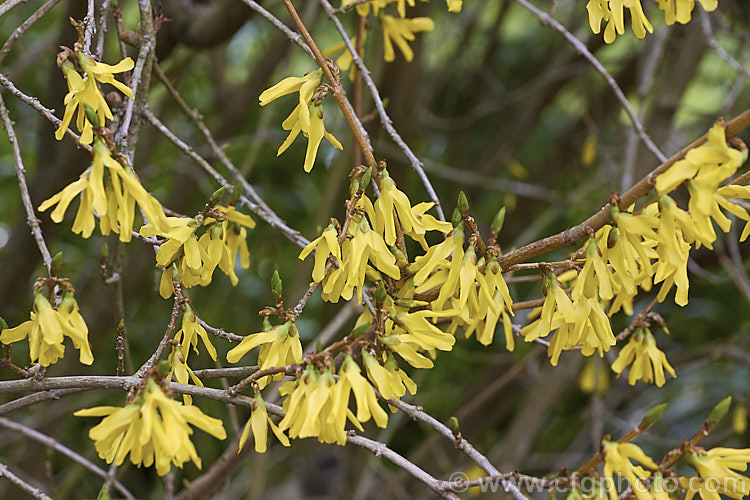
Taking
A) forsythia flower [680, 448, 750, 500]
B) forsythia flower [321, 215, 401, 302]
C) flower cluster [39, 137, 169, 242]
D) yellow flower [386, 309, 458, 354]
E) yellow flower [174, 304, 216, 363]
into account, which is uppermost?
flower cluster [39, 137, 169, 242]

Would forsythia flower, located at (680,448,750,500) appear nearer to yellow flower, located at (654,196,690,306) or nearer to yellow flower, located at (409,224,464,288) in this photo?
yellow flower, located at (654,196,690,306)

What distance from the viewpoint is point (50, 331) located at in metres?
0.71

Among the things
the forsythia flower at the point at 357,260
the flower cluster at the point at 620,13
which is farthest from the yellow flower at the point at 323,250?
the flower cluster at the point at 620,13

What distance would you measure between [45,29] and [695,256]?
2.15m

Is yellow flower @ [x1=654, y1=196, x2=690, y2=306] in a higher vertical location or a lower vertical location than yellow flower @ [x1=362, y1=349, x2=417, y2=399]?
higher

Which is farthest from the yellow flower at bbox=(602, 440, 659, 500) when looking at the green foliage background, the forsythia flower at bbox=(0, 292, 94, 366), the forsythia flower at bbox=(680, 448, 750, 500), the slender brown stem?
the green foliage background

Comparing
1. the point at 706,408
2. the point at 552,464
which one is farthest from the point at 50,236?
the point at 706,408

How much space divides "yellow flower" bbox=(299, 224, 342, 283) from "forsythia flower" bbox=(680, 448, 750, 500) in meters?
0.42

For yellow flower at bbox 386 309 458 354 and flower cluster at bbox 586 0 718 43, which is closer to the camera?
yellow flower at bbox 386 309 458 354

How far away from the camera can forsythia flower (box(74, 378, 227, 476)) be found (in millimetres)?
618

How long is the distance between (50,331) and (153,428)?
172 millimetres

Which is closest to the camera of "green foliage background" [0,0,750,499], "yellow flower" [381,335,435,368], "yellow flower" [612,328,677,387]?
"yellow flower" [381,335,435,368]

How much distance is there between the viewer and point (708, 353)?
2.20 metres

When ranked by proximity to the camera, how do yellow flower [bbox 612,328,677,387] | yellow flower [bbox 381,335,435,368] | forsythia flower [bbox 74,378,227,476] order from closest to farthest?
forsythia flower [bbox 74,378,227,476] → yellow flower [bbox 381,335,435,368] → yellow flower [bbox 612,328,677,387]
